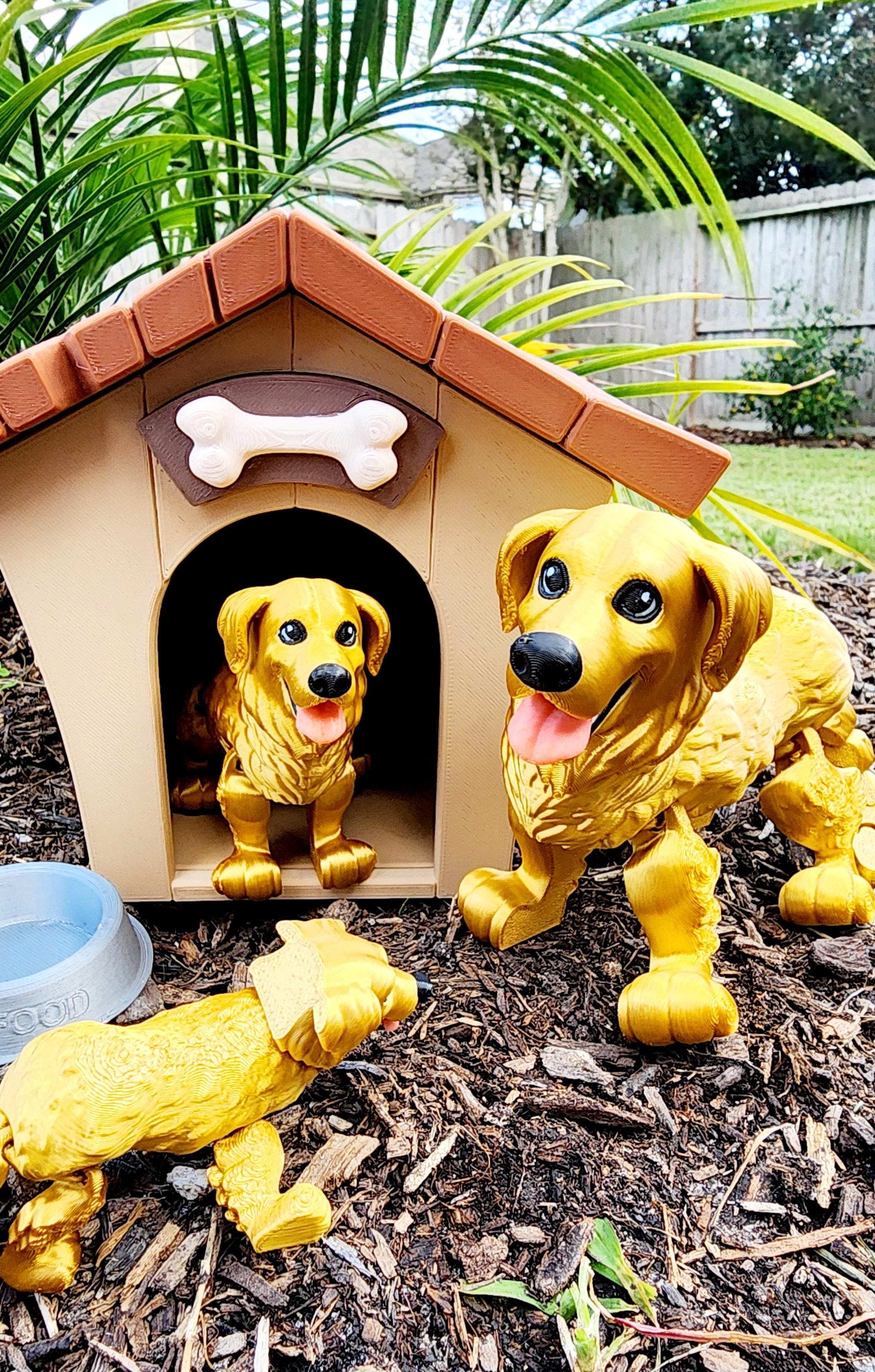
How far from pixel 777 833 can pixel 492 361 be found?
873mm

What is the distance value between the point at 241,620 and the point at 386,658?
63cm

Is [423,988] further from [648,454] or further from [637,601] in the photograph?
[648,454]

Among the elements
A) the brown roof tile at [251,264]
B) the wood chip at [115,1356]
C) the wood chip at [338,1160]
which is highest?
the brown roof tile at [251,264]

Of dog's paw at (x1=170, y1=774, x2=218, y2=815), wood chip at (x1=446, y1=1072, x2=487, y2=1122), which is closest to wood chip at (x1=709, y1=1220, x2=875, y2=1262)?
wood chip at (x1=446, y1=1072, x2=487, y2=1122)

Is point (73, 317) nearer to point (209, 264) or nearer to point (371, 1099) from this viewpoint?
point (209, 264)

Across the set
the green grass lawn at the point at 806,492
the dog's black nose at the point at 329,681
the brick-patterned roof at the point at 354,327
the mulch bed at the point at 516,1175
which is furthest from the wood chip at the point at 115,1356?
the green grass lawn at the point at 806,492

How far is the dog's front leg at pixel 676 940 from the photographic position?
1.00 metres

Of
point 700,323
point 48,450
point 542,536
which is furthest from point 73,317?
point 700,323

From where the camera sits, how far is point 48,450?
106 centimetres

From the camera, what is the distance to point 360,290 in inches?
38.5

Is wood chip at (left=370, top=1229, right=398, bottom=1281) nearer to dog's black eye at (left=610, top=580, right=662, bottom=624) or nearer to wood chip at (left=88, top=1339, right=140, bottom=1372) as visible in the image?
wood chip at (left=88, top=1339, right=140, bottom=1372)

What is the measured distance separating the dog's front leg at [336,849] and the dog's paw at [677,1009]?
0.39m

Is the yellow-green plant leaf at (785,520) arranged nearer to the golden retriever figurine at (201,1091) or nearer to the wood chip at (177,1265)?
the golden retriever figurine at (201,1091)

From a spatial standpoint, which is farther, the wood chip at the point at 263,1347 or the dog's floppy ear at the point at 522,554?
the dog's floppy ear at the point at 522,554
